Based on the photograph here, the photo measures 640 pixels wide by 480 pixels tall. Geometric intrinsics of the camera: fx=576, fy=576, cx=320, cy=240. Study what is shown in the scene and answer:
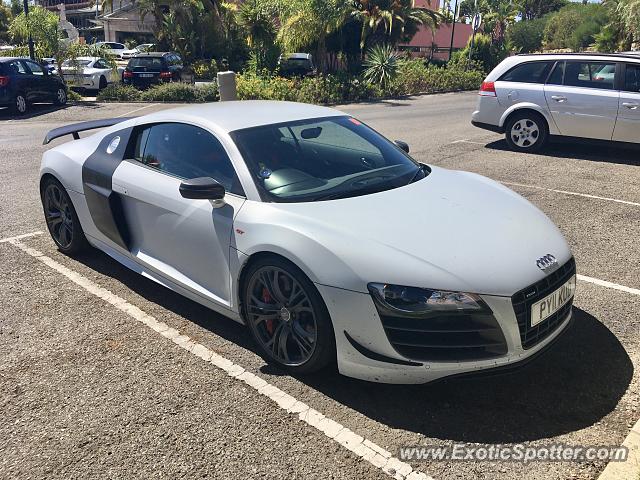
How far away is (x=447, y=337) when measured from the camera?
2.86 m

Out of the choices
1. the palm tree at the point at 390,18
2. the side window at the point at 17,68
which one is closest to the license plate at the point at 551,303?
the side window at the point at 17,68

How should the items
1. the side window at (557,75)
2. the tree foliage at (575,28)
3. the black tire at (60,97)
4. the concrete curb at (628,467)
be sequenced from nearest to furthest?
the concrete curb at (628,467)
the side window at (557,75)
the black tire at (60,97)
the tree foliage at (575,28)

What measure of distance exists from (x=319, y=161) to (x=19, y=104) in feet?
52.7

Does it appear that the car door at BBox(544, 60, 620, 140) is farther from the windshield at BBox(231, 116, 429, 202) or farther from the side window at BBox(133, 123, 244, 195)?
the side window at BBox(133, 123, 244, 195)

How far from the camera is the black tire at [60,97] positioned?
18.8 meters

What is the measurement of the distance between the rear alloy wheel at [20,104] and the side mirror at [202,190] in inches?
624

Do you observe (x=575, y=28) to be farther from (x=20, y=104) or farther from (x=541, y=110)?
(x=20, y=104)

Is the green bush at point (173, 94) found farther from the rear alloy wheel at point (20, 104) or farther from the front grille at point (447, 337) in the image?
the front grille at point (447, 337)

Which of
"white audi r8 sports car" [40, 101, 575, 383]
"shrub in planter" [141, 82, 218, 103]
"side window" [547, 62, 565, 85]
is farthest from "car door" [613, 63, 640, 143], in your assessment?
"shrub in planter" [141, 82, 218, 103]

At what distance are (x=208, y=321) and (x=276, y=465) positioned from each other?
1.61m

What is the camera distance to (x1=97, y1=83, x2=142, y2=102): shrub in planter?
2061cm

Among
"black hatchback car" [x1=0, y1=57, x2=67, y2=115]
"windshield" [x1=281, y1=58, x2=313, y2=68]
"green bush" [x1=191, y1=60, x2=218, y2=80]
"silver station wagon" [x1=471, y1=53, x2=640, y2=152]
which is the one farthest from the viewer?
"green bush" [x1=191, y1=60, x2=218, y2=80]

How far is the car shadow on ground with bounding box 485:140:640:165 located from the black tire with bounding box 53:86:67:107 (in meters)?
Result: 14.4

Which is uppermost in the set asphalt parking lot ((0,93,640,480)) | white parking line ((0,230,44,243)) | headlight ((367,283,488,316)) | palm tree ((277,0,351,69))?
palm tree ((277,0,351,69))
